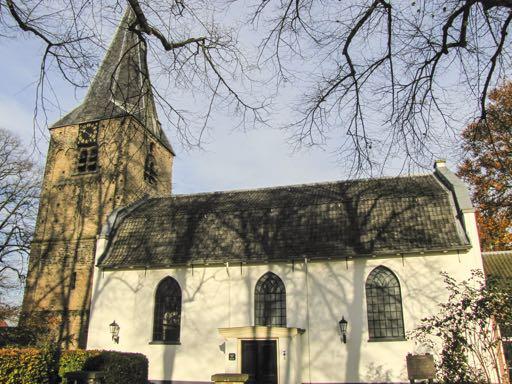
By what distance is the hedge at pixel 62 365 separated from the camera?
11383 millimetres

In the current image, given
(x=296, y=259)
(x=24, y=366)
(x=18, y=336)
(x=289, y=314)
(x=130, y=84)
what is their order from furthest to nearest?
1. (x=18, y=336)
2. (x=296, y=259)
3. (x=289, y=314)
4. (x=24, y=366)
5. (x=130, y=84)

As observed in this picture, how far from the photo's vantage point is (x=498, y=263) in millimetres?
21953

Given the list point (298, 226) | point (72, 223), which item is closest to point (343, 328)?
point (298, 226)

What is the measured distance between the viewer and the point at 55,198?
27688 millimetres

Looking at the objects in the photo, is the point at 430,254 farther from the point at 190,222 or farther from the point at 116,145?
the point at 116,145

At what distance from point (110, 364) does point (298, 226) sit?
30.9 feet

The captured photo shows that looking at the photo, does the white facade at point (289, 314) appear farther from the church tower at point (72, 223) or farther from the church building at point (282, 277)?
the church tower at point (72, 223)

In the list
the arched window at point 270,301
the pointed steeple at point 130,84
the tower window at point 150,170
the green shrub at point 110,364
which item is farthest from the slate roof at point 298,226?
the pointed steeple at point 130,84

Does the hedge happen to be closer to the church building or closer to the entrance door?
the entrance door

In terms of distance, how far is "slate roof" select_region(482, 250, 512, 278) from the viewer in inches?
827

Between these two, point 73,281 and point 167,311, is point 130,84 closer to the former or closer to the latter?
point 167,311

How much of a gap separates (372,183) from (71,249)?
55.5ft

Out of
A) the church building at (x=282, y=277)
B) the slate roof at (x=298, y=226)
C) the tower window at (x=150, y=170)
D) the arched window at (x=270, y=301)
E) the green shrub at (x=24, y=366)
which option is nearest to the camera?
the green shrub at (x=24, y=366)

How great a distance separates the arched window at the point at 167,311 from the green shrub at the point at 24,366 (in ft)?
24.2
